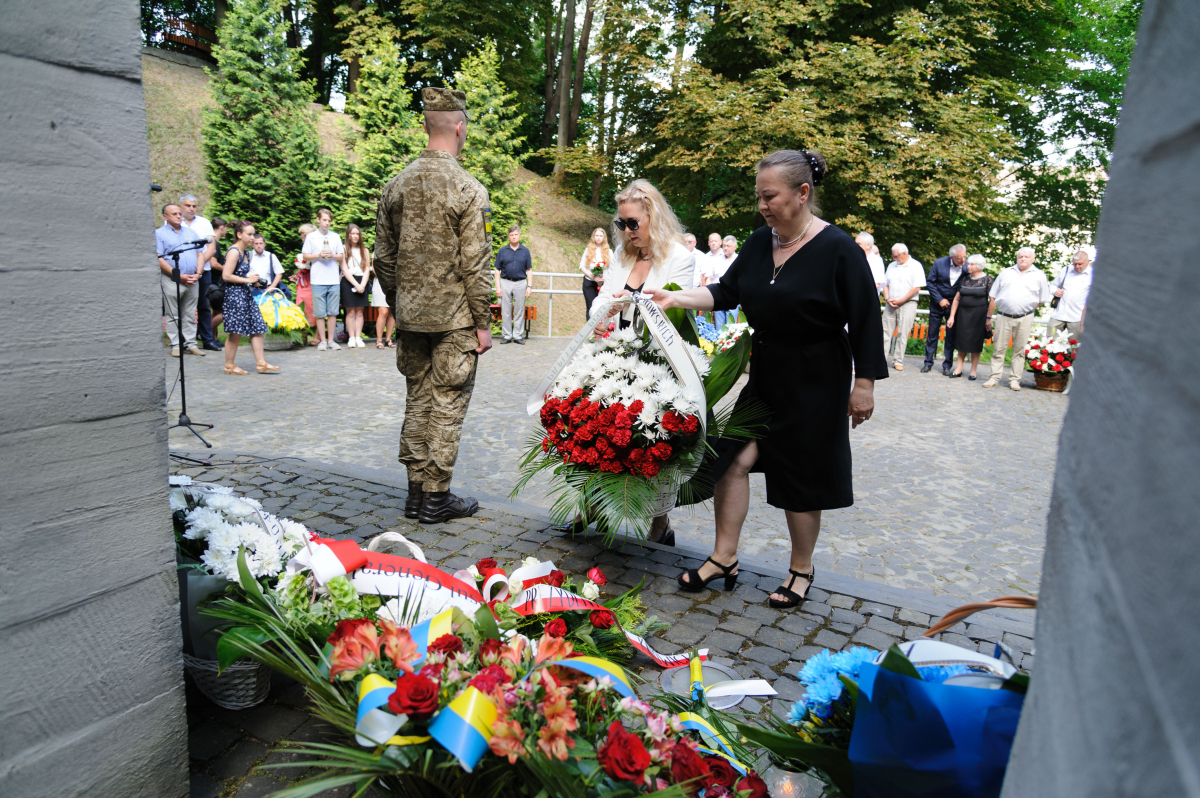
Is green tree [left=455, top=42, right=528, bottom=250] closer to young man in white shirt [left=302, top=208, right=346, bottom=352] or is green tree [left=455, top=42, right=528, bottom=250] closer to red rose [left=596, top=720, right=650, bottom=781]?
young man in white shirt [left=302, top=208, right=346, bottom=352]

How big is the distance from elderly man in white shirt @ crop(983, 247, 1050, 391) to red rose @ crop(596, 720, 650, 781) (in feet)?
41.3

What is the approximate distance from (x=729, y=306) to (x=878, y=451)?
4343 millimetres

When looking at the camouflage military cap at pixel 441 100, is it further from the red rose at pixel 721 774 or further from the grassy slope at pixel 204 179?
the grassy slope at pixel 204 179

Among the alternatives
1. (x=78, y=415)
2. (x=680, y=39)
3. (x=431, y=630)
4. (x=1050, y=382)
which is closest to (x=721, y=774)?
(x=431, y=630)

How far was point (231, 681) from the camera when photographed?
253 centimetres

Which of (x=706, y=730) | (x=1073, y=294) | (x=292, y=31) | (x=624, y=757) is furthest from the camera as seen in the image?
(x=292, y=31)

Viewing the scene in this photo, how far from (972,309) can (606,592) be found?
11425 mm

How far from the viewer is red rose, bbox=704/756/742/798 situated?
65.9 inches

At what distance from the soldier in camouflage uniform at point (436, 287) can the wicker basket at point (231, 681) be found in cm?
216

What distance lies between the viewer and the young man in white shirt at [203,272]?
1162 cm

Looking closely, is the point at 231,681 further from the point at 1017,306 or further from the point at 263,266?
the point at 1017,306

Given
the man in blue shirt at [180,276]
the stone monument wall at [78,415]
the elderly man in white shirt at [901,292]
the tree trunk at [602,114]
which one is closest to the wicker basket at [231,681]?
the stone monument wall at [78,415]

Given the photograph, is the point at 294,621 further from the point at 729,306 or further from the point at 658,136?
the point at 658,136

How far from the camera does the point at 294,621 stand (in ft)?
7.55
